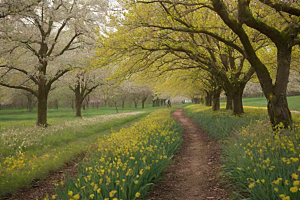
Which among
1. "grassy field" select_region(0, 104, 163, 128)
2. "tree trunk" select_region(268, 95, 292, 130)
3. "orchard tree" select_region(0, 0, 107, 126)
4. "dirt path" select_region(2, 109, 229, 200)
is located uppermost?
"orchard tree" select_region(0, 0, 107, 126)

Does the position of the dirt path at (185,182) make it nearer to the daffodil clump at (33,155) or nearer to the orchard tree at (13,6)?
the daffodil clump at (33,155)

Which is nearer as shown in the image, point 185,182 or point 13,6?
point 185,182

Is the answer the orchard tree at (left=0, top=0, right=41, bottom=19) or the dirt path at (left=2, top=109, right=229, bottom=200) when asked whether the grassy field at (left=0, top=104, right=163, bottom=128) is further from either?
the dirt path at (left=2, top=109, right=229, bottom=200)

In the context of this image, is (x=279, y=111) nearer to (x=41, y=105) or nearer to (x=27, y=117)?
(x=41, y=105)

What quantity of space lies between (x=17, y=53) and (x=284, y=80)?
50.7 feet

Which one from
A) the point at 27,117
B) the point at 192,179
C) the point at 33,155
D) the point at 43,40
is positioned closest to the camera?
the point at 192,179

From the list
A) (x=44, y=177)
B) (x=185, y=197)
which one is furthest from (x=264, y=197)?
(x=44, y=177)

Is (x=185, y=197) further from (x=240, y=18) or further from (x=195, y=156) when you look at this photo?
(x=240, y=18)

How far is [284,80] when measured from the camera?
6680 millimetres

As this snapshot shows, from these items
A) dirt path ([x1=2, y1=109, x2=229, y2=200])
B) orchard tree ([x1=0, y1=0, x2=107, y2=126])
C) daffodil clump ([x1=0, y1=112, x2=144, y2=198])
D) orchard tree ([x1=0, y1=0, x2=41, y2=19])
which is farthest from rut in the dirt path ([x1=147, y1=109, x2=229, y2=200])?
orchard tree ([x1=0, y1=0, x2=107, y2=126])

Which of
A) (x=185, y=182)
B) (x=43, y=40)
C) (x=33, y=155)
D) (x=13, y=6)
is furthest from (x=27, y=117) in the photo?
(x=185, y=182)

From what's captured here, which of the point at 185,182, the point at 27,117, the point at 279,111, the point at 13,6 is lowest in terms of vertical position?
the point at 185,182

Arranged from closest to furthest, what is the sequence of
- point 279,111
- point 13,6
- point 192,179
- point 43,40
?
point 192,179
point 279,111
point 13,6
point 43,40

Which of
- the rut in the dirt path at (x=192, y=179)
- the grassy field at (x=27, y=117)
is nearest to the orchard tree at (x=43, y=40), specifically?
the grassy field at (x=27, y=117)
